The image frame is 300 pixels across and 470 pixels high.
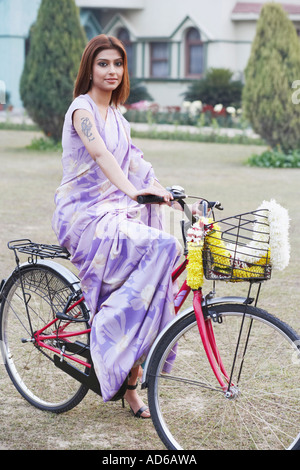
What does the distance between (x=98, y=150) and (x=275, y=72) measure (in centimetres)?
1185

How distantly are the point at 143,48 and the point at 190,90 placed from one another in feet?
12.1

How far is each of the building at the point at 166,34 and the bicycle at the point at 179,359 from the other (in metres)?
23.1

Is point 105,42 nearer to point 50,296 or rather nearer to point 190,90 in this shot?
point 50,296

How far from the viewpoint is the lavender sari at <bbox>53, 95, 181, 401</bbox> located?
3383 mm

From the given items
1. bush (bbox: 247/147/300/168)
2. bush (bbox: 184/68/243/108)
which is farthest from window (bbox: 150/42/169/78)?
bush (bbox: 247/147/300/168)

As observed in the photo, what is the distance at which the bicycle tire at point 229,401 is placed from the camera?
128 inches

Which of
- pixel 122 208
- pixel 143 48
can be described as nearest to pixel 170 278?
pixel 122 208

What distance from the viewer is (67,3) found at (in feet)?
52.6

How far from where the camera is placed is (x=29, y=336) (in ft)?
14.0

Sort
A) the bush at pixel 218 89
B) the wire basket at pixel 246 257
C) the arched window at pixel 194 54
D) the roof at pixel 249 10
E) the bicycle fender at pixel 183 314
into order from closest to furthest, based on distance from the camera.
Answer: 1. the wire basket at pixel 246 257
2. the bicycle fender at pixel 183 314
3. the bush at pixel 218 89
4. the roof at pixel 249 10
5. the arched window at pixel 194 54

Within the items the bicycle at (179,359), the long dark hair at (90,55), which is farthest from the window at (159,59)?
the long dark hair at (90,55)

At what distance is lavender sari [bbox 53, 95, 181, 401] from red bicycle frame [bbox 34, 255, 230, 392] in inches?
2.9

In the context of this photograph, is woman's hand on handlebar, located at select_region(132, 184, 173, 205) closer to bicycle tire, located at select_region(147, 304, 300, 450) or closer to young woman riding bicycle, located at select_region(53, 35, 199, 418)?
young woman riding bicycle, located at select_region(53, 35, 199, 418)

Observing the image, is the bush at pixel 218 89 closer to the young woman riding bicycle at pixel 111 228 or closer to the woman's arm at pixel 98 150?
the young woman riding bicycle at pixel 111 228
